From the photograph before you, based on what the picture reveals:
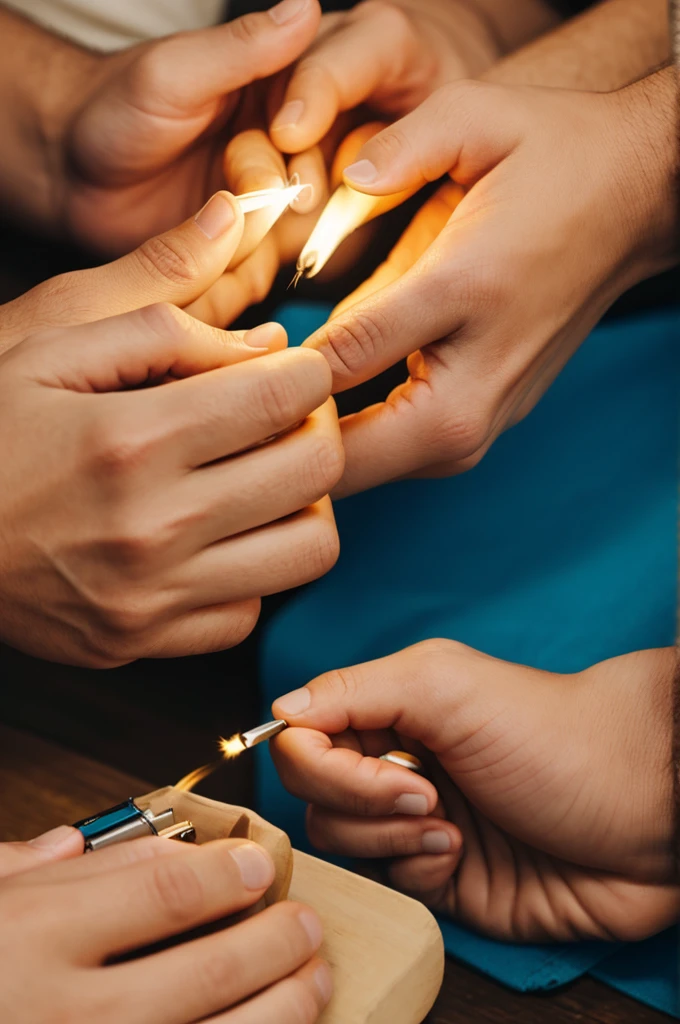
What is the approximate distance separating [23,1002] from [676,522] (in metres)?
0.53

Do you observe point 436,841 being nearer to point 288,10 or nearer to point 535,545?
point 535,545

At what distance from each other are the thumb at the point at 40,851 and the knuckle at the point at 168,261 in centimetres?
32

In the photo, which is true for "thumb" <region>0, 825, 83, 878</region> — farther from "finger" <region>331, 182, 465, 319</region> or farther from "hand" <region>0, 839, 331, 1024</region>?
"finger" <region>331, 182, 465, 319</region>

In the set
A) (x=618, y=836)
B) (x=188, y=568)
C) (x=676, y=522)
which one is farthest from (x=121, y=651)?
(x=676, y=522)

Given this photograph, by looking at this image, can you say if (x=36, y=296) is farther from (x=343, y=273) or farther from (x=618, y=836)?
(x=618, y=836)

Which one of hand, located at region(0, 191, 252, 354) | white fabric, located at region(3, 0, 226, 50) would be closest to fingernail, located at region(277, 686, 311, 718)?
hand, located at region(0, 191, 252, 354)

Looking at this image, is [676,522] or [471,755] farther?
[676,522]

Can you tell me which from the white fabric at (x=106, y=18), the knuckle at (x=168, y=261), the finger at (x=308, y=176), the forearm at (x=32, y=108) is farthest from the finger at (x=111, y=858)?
the white fabric at (x=106, y=18)

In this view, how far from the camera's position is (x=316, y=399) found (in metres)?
0.48

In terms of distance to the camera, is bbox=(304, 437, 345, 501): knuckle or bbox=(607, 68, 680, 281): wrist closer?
bbox=(304, 437, 345, 501): knuckle

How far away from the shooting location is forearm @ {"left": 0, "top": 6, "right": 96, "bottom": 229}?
780mm

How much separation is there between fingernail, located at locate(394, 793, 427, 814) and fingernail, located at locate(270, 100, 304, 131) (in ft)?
1.42

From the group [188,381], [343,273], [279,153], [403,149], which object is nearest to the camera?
[188,381]

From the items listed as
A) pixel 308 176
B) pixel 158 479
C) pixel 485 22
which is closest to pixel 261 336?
pixel 158 479
